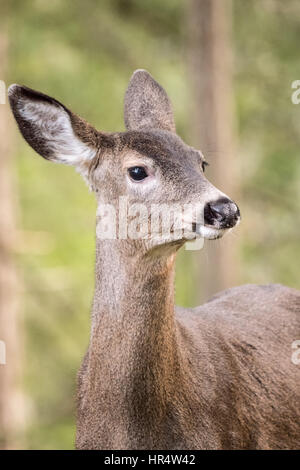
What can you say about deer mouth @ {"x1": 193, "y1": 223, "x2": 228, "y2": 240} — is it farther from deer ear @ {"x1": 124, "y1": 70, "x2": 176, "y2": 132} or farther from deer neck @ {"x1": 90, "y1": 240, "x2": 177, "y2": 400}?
deer ear @ {"x1": 124, "y1": 70, "x2": 176, "y2": 132}

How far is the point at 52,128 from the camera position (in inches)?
207

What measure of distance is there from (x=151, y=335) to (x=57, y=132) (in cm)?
133

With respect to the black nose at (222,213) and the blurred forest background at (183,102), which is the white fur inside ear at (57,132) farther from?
the blurred forest background at (183,102)

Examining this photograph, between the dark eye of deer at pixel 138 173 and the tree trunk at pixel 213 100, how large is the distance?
6449 mm

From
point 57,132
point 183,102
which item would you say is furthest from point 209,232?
point 183,102

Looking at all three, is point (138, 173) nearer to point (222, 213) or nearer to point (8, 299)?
point (222, 213)

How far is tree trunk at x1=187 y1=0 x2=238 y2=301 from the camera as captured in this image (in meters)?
11.6

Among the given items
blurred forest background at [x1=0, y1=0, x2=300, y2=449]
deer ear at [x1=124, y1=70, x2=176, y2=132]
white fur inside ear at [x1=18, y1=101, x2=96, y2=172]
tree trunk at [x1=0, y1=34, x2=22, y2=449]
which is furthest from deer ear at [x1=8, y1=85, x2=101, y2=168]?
tree trunk at [x1=0, y1=34, x2=22, y2=449]

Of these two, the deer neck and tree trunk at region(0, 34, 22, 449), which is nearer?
the deer neck

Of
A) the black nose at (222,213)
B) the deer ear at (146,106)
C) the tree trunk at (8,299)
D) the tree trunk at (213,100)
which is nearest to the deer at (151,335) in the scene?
the black nose at (222,213)

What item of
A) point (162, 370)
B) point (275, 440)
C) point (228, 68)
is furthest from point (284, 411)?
point (228, 68)

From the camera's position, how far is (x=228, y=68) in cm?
1212

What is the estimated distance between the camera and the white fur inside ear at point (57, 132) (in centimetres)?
515
